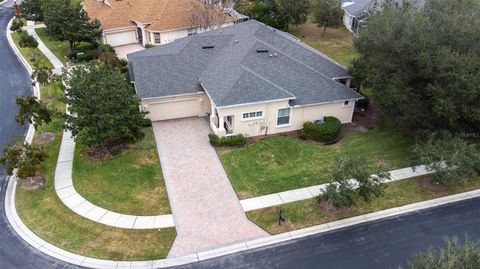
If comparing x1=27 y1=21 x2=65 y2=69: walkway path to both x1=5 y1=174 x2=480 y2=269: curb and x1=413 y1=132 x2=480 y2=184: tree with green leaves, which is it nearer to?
x1=5 y1=174 x2=480 y2=269: curb

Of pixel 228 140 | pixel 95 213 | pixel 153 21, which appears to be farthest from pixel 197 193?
pixel 153 21

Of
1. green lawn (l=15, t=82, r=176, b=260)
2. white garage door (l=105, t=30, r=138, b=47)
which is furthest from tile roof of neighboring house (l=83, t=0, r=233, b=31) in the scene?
green lawn (l=15, t=82, r=176, b=260)

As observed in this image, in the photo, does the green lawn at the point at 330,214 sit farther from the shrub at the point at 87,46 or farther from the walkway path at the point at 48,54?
the shrub at the point at 87,46

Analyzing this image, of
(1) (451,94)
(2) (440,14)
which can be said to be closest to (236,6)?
(2) (440,14)

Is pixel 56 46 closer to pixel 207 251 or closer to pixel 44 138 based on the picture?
pixel 44 138

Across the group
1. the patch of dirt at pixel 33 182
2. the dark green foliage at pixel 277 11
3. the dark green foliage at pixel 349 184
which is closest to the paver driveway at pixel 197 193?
the dark green foliage at pixel 349 184

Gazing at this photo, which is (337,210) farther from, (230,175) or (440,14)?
(440,14)
